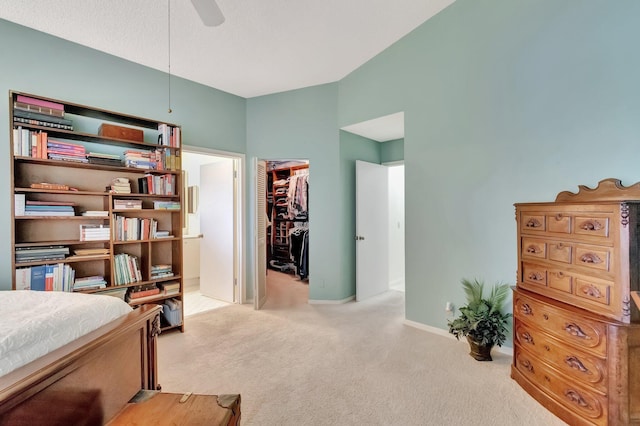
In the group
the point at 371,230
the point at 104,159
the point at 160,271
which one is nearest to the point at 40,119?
the point at 104,159

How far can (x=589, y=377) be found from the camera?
165 centimetres

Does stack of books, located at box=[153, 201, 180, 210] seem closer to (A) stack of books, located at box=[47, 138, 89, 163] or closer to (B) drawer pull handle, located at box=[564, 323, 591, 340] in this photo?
(A) stack of books, located at box=[47, 138, 89, 163]

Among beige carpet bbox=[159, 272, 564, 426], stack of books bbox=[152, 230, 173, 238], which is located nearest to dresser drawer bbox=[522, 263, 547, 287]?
beige carpet bbox=[159, 272, 564, 426]

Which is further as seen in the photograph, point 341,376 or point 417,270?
point 417,270

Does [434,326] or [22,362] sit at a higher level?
[22,362]

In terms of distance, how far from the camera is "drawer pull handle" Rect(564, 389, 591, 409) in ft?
5.48

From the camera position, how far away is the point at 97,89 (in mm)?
2896

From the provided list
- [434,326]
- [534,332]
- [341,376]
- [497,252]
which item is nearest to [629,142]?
[497,252]

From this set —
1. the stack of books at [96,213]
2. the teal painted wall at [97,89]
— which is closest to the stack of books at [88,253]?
the stack of books at [96,213]

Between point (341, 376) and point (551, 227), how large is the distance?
1.82 metres

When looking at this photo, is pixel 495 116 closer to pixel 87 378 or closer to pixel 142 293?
pixel 87 378

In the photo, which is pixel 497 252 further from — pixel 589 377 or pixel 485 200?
pixel 589 377

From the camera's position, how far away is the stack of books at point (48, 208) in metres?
2.35

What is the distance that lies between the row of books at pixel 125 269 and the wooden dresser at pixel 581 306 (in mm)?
3408
